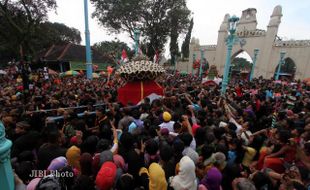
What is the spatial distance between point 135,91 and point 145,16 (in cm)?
2028

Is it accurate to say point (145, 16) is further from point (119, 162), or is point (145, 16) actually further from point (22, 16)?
point (119, 162)

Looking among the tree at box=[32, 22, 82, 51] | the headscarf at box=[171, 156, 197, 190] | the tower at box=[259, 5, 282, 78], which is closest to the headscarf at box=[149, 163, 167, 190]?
the headscarf at box=[171, 156, 197, 190]

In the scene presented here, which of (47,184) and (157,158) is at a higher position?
(47,184)

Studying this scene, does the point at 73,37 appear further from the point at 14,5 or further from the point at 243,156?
the point at 243,156

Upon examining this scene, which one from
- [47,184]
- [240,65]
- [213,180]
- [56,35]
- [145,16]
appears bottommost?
[213,180]

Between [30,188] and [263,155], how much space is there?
349cm

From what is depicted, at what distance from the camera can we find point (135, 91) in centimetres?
862

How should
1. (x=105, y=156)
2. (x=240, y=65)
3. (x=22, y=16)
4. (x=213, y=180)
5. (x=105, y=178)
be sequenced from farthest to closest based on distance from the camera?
(x=240, y=65)
(x=22, y=16)
(x=105, y=156)
(x=213, y=180)
(x=105, y=178)

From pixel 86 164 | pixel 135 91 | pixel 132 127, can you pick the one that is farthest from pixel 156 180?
pixel 135 91

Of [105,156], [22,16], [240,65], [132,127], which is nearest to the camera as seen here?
[105,156]

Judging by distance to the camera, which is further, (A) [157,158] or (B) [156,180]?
(A) [157,158]

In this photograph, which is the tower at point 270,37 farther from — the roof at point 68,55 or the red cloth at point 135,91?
the red cloth at point 135,91

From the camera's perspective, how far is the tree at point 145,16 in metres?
25.0

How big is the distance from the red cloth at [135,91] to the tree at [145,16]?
17.5 meters
